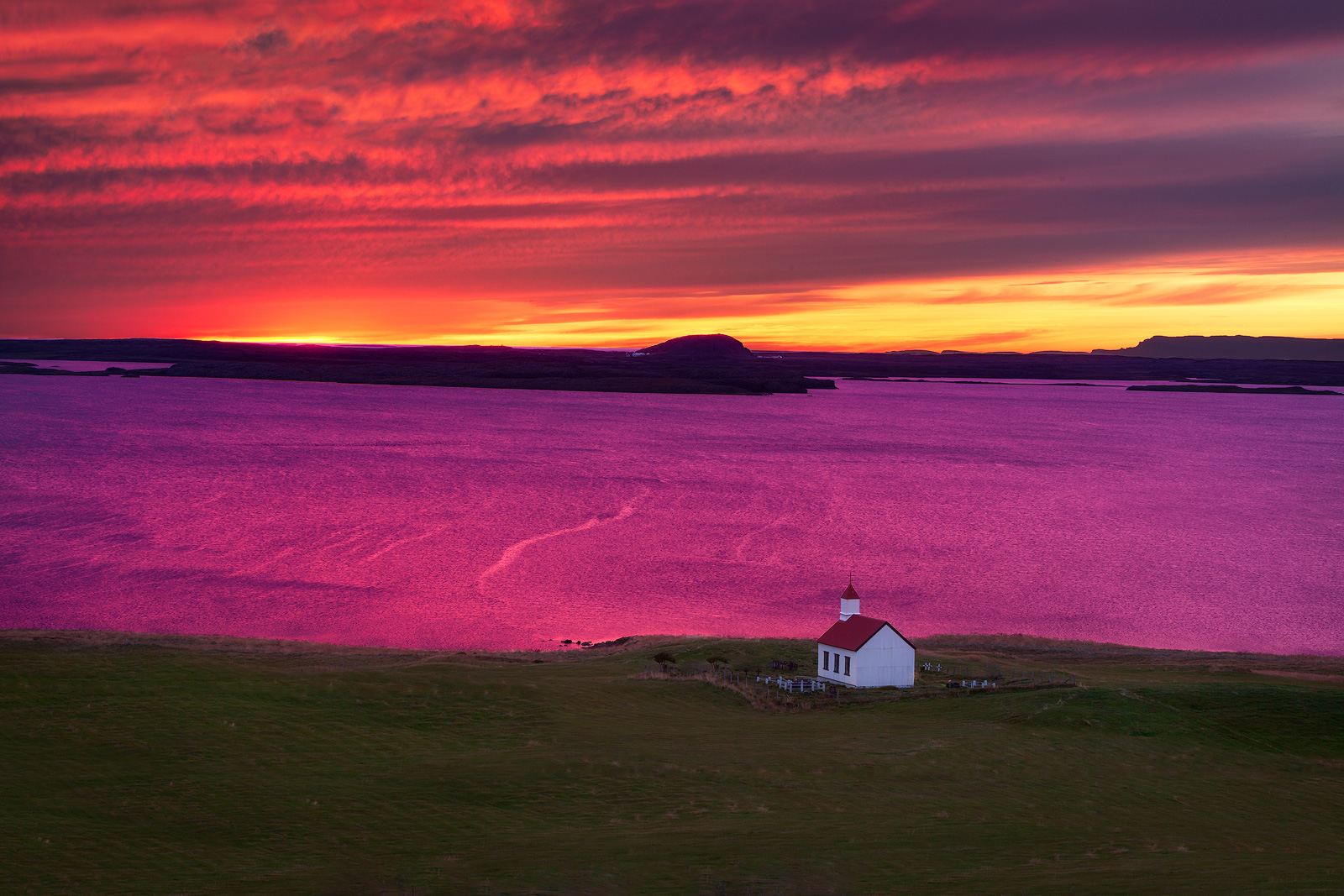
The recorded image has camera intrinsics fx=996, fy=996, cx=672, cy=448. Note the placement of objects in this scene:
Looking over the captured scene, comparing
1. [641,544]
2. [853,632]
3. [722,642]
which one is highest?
[853,632]

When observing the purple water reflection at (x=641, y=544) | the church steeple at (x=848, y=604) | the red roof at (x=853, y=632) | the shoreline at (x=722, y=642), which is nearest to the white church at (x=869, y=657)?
the red roof at (x=853, y=632)

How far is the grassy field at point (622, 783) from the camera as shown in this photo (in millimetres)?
21922

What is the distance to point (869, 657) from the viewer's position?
1662 inches

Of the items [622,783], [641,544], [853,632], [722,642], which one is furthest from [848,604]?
[641,544]

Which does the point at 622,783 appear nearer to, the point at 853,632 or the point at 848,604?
the point at 853,632

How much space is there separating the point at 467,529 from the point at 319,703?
2437 inches

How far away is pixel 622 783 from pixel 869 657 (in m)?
16.9

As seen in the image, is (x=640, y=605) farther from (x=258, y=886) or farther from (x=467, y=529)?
(x=258, y=886)

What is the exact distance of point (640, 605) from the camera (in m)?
67.0

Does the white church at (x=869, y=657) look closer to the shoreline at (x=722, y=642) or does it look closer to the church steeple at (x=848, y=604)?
the church steeple at (x=848, y=604)

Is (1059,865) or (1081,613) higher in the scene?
(1059,865)

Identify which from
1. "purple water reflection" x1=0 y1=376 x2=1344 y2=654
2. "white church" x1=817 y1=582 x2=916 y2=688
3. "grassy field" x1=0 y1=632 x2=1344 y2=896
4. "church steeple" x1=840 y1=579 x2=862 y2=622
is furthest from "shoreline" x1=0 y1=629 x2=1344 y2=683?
"white church" x1=817 y1=582 x2=916 y2=688

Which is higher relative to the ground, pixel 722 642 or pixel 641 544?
pixel 722 642

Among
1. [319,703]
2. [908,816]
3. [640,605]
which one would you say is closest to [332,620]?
[640,605]
